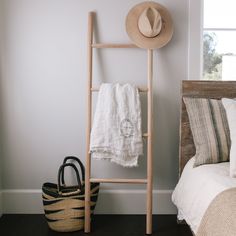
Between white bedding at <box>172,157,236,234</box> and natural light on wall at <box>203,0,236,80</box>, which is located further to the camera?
natural light on wall at <box>203,0,236,80</box>

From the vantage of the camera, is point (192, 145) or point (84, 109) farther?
point (84, 109)

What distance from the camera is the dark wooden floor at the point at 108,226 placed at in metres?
2.24

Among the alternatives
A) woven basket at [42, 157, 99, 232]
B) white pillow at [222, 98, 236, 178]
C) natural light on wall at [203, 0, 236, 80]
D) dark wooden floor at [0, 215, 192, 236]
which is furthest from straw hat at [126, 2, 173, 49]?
dark wooden floor at [0, 215, 192, 236]

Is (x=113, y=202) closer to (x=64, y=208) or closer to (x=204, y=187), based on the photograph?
(x=64, y=208)

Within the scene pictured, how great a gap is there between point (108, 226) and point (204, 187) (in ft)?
2.86

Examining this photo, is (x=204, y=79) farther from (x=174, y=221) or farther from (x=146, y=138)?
(x=174, y=221)

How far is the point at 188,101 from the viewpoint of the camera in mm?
2234

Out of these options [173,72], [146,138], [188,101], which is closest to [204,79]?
[173,72]

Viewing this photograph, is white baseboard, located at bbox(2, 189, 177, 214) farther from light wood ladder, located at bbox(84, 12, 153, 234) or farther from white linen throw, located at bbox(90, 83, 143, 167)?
white linen throw, located at bbox(90, 83, 143, 167)

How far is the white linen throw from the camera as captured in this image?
2.26 metres

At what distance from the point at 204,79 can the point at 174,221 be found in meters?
1.07

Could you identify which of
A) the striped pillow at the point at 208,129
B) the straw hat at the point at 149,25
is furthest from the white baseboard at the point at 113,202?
the straw hat at the point at 149,25

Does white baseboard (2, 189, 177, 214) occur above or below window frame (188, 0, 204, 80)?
below

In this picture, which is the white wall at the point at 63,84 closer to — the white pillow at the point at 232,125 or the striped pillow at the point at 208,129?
the striped pillow at the point at 208,129
